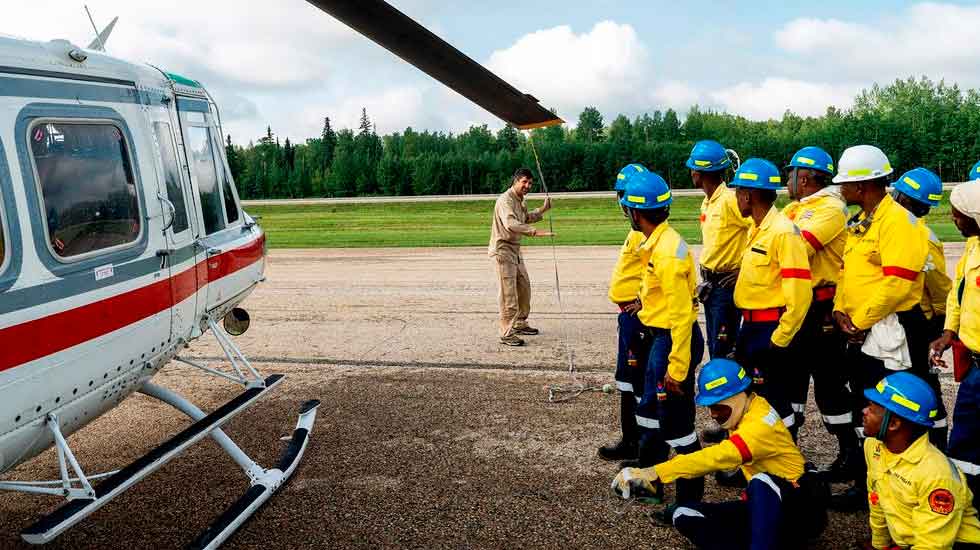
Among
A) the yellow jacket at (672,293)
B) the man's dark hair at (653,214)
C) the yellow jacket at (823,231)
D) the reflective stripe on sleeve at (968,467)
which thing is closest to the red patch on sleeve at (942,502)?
the reflective stripe on sleeve at (968,467)

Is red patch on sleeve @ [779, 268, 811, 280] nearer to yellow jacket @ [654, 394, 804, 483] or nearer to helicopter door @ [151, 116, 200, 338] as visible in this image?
yellow jacket @ [654, 394, 804, 483]

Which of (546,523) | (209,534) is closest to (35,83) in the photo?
(209,534)

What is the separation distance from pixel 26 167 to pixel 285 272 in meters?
11.9

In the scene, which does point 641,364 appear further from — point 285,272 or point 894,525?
point 285,272

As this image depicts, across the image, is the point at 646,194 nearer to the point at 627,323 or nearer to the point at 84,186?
the point at 627,323

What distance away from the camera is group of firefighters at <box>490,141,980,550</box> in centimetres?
367

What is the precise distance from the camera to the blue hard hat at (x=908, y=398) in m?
3.54

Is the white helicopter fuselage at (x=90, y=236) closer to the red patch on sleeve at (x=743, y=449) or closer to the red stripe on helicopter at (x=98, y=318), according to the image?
the red stripe on helicopter at (x=98, y=318)

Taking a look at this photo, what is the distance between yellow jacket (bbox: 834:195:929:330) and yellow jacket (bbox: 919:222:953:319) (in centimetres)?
33

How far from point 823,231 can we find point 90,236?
175 inches

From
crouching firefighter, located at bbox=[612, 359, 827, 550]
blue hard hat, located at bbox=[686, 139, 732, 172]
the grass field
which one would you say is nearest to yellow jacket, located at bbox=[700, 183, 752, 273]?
blue hard hat, located at bbox=[686, 139, 732, 172]

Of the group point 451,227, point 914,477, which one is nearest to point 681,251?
point 914,477

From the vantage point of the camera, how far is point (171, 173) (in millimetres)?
4969

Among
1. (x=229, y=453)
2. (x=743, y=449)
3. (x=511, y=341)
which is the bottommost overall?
(x=511, y=341)
